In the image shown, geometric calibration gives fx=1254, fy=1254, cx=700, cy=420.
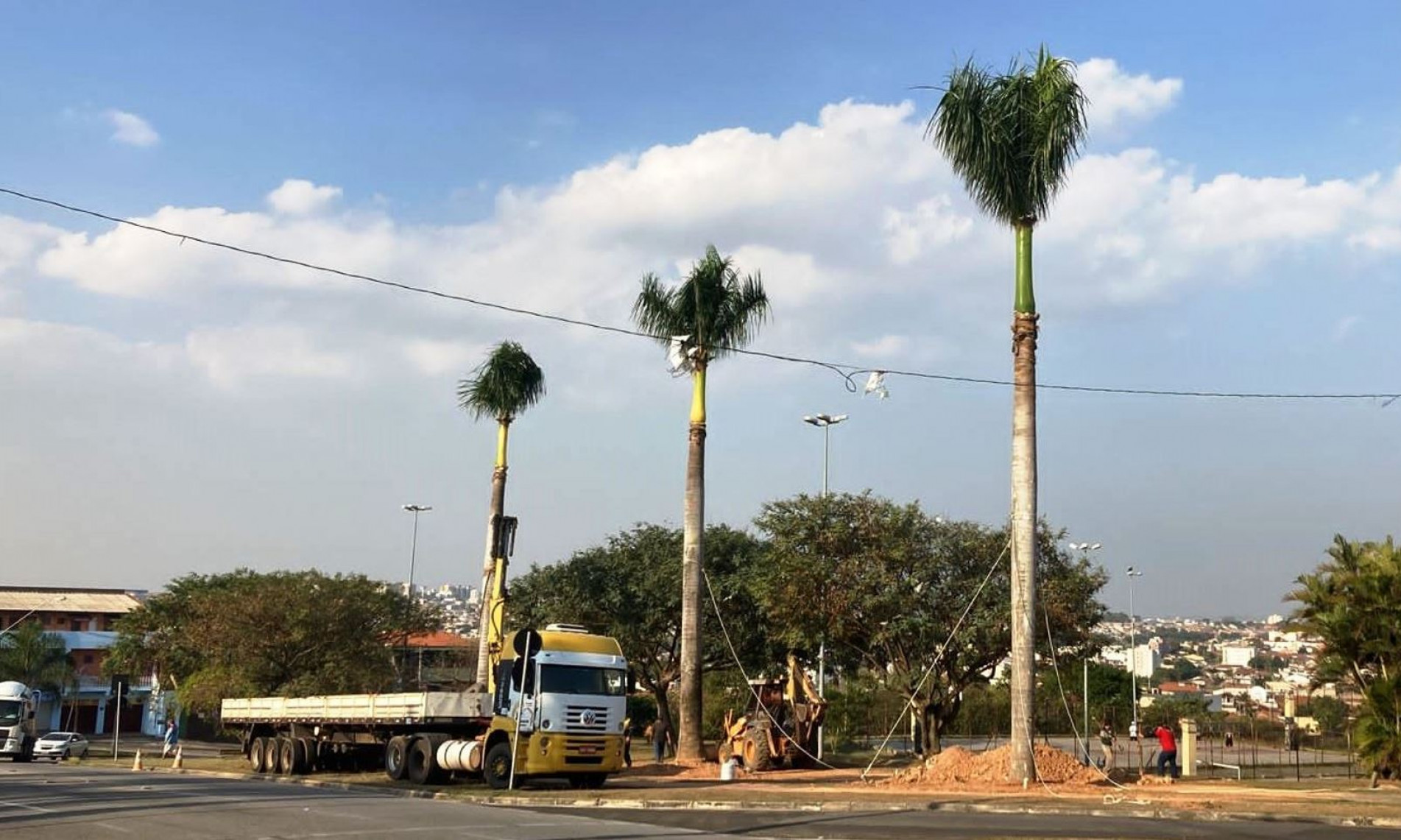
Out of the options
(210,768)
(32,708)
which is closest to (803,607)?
(210,768)

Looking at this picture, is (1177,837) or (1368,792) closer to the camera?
(1177,837)

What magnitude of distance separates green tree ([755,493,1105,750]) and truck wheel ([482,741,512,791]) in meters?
12.0

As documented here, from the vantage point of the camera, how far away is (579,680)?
26531 millimetres

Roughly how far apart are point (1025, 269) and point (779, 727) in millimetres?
13542

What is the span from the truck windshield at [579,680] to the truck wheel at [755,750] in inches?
226

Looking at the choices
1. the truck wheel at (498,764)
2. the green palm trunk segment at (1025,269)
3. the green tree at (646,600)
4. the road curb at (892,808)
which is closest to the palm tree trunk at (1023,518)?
the green palm trunk segment at (1025,269)

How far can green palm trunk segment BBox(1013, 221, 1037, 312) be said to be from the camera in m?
25.8

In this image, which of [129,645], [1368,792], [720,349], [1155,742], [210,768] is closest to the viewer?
[1368,792]

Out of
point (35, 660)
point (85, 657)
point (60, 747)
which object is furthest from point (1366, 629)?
point (85, 657)

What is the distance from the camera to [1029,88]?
2559 cm

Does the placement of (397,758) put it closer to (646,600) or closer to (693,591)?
(693,591)

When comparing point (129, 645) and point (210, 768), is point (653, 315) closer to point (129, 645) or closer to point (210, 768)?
point (210, 768)

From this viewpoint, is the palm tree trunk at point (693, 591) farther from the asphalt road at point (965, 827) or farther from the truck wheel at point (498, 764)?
the asphalt road at point (965, 827)

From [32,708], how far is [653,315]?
30.1 meters
